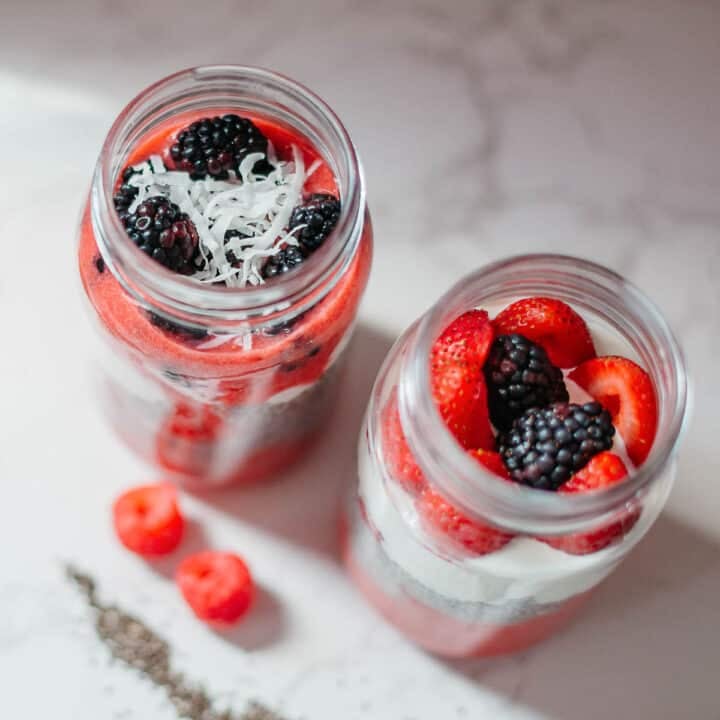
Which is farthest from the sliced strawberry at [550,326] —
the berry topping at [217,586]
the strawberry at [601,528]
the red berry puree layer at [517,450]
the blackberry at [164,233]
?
the berry topping at [217,586]

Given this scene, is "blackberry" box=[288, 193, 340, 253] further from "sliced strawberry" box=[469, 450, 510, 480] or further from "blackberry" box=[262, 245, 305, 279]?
"sliced strawberry" box=[469, 450, 510, 480]

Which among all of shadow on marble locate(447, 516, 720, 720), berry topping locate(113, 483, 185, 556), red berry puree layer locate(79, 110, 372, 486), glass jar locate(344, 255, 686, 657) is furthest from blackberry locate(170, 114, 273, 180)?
shadow on marble locate(447, 516, 720, 720)

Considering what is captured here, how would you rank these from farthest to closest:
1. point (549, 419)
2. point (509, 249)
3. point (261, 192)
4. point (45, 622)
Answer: point (509, 249) → point (45, 622) → point (261, 192) → point (549, 419)

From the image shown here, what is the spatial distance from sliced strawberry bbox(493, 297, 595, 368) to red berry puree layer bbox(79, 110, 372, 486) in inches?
4.8

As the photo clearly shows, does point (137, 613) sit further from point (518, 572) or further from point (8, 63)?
point (8, 63)

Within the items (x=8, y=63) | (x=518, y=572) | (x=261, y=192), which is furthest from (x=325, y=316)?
(x=8, y=63)

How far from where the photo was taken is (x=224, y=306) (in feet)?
2.95

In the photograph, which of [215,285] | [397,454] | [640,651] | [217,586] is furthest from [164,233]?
[640,651]

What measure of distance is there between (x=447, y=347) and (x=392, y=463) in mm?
87

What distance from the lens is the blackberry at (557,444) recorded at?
0.86 m

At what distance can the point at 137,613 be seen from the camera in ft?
3.69

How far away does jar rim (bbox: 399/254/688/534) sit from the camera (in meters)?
0.82

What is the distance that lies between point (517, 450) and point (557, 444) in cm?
3

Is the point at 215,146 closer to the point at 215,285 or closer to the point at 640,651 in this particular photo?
the point at 215,285
